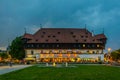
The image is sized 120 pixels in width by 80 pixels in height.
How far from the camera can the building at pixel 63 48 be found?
402ft

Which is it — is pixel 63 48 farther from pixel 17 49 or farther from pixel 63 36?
pixel 17 49

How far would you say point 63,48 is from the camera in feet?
407

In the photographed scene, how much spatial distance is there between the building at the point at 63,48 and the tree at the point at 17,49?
221 centimetres

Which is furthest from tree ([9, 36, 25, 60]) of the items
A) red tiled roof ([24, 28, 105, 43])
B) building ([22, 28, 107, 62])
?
red tiled roof ([24, 28, 105, 43])

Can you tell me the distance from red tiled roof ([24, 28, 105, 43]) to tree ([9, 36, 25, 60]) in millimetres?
4847

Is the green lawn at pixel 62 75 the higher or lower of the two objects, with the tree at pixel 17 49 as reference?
lower

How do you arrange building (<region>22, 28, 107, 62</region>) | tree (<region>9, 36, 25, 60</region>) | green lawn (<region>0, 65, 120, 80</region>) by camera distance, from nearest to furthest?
green lawn (<region>0, 65, 120, 80</region>)
tree (<region>9, 36, 25, 60</region>)
building (<region>22, 28, 107, 62</region>)

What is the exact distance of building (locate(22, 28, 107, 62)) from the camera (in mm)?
122625

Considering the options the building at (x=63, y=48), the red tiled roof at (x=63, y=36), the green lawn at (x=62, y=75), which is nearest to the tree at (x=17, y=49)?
the building at (x=63, y=48)

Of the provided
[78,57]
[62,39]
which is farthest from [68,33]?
[78,57]

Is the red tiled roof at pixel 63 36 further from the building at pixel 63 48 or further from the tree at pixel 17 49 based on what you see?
the tree at pixel 17 49

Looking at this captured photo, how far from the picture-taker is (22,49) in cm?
12281

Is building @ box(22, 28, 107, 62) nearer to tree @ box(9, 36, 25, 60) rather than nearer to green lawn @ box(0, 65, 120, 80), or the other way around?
tree @ box(9, 36, 25, 60)

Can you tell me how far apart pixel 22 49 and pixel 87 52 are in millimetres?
28550
